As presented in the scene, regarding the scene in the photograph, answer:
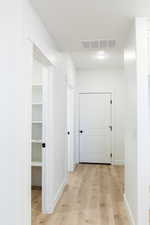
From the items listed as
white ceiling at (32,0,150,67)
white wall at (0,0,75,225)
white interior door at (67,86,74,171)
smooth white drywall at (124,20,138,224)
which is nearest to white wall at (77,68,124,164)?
white interior door at (67,86,74,171)

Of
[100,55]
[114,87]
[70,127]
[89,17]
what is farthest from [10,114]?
[114,87]

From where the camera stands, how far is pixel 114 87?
5.52 m

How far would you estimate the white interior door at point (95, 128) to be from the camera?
5500 millimetres

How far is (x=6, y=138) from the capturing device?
159cm

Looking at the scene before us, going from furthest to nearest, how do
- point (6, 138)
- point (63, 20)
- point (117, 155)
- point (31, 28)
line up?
point (117, 155)
point (63, 20)
point (31, 28)
point (6, 138)

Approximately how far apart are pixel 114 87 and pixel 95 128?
4.30 feet

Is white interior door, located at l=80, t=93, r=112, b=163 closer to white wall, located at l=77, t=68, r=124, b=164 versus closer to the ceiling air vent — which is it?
white wall, located at l=77, t=68, r=124, b=164

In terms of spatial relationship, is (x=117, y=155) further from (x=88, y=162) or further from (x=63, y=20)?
(x=63, y=20)

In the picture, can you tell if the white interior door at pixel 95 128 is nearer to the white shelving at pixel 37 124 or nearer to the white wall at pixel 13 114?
the white shelving at pixel 37 124

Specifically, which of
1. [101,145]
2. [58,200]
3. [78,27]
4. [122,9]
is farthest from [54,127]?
[101,145]

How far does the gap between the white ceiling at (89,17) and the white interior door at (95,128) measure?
8.92ft

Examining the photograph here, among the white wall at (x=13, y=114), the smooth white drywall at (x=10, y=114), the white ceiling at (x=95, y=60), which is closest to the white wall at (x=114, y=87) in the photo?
the white ceiling at (x=95, y=60)

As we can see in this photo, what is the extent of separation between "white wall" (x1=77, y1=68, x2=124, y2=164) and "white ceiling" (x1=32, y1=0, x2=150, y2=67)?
2.60m

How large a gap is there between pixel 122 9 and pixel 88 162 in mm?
4330
